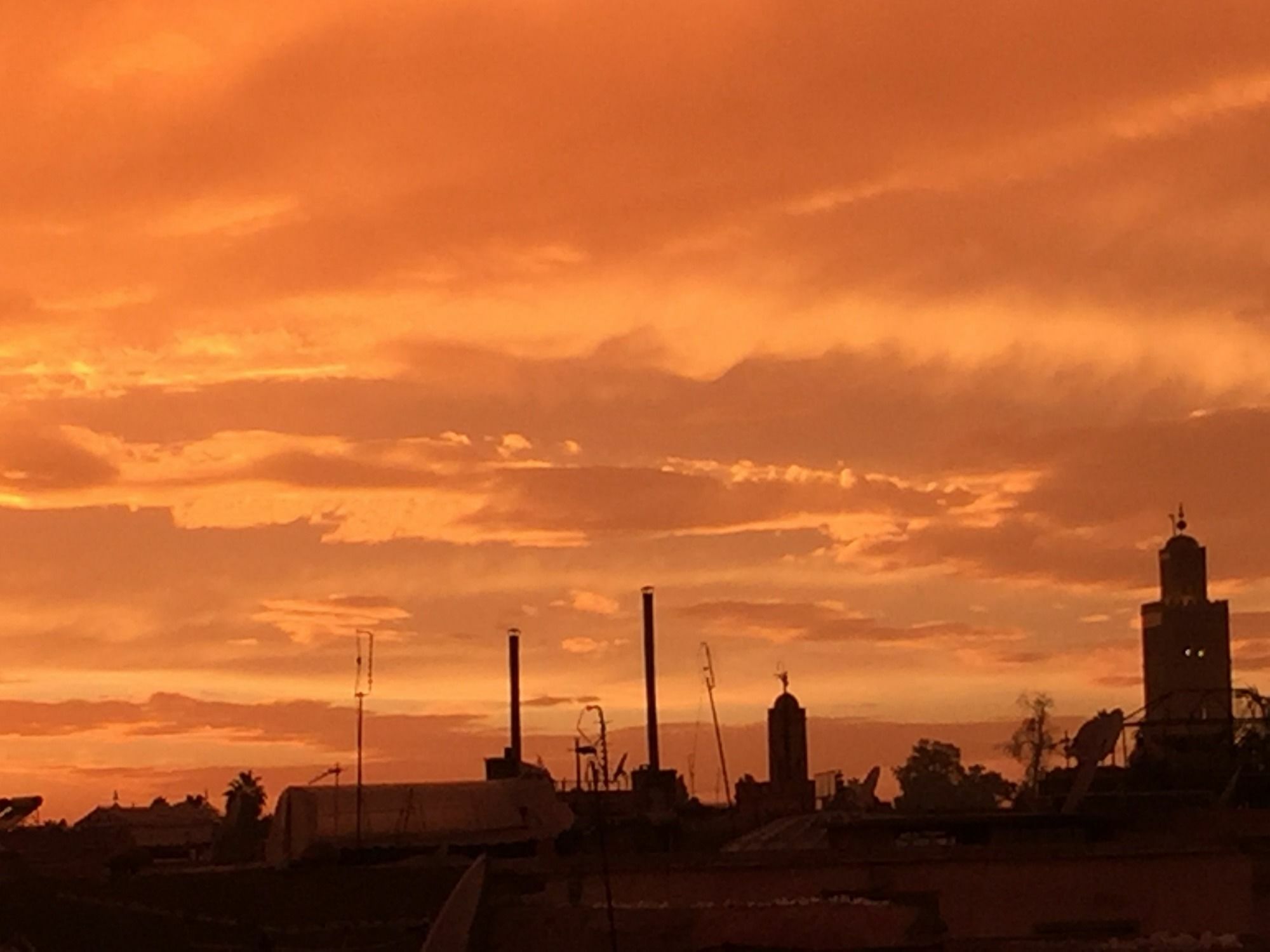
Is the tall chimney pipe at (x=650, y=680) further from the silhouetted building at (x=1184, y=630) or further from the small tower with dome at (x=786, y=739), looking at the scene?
the silhouetted building at (x=1184, y=630)

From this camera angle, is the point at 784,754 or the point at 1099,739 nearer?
the point at 1099,739

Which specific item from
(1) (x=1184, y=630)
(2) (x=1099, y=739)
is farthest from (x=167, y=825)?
(1) (x=1184, y=630)

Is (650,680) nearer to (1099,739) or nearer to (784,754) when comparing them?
(784,754)

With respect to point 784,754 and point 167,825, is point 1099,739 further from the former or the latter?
point 167,825

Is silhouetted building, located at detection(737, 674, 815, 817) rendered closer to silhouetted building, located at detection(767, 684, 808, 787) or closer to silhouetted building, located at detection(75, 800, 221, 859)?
silhouetted building, located at detection(767, 684, 808, 787)

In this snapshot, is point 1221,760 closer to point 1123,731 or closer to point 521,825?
point 1123,731

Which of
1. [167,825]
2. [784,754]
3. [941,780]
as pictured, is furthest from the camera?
[941,780]

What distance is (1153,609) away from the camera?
5620 inches

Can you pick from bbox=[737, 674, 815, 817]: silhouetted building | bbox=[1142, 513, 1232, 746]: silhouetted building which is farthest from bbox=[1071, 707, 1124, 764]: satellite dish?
bbox=[1142, 513, 1232, 746]: silhouetted building

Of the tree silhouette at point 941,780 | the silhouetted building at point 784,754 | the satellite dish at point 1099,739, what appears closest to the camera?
the satellite dish at point 1099,739

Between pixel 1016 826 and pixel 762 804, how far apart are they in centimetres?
1685

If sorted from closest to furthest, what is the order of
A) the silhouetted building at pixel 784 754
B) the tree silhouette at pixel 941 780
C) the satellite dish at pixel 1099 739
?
the satellite dish at pixel 1099 739 < the silhouetted building at pixel 784 754 < the tree silhouette at pixel 941 780

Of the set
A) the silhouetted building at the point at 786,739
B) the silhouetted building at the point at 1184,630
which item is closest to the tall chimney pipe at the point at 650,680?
the silhouetted building at the point at 786,739

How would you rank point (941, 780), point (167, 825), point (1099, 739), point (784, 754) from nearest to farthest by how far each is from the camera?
point (1099, 739)
point (784, 754)
point (167, 825)
point (941, 780)
